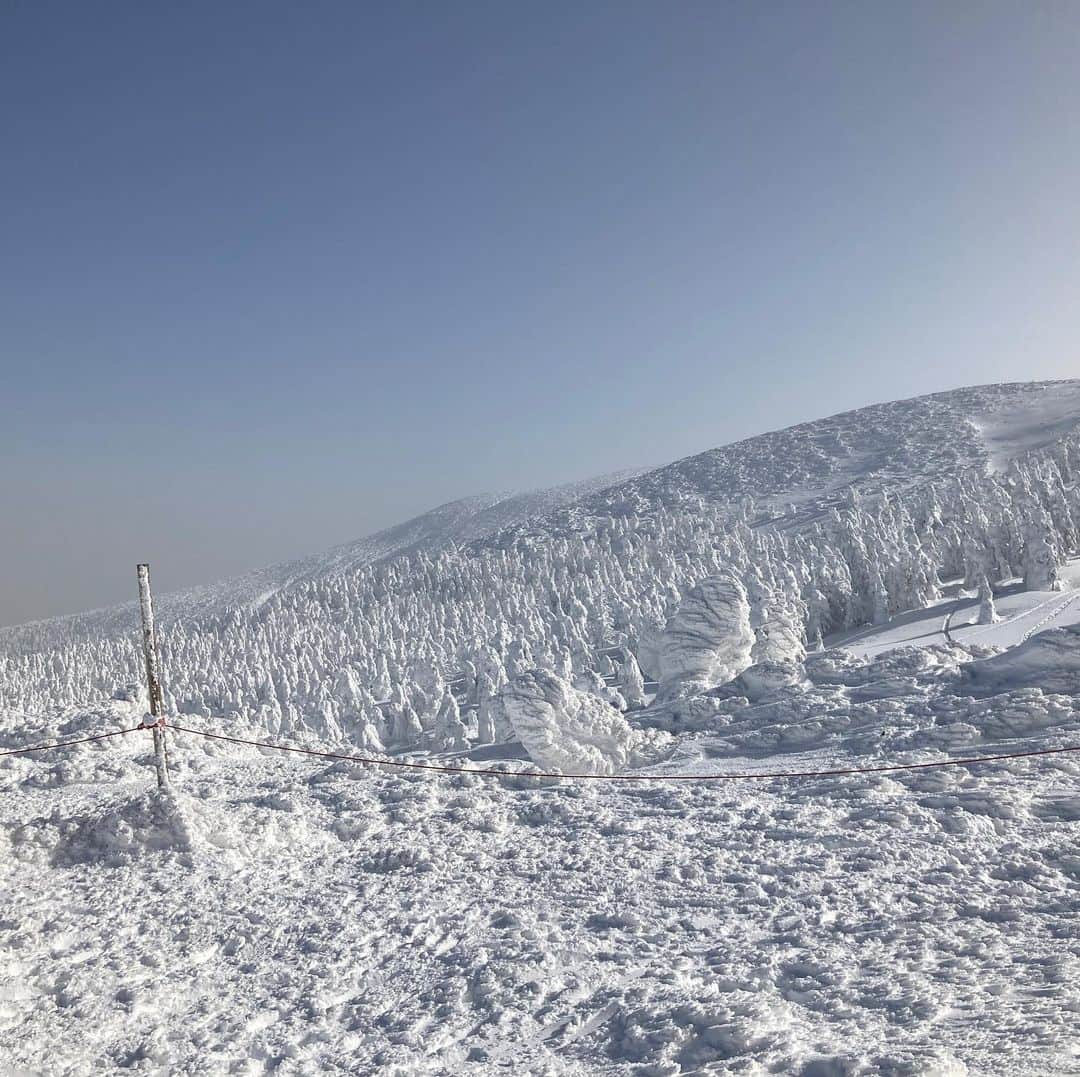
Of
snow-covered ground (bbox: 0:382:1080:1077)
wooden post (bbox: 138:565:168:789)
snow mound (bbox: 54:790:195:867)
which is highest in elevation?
wooden post (bbox: 138:565:168:789)

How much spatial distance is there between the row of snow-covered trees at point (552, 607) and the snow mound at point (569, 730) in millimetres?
12140

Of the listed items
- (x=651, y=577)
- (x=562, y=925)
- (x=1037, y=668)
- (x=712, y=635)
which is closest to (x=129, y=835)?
(x=562, y=925)

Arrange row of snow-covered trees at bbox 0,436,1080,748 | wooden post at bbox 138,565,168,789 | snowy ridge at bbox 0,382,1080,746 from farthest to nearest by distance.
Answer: snowy ridge at bbox 0,382,1080,746
row of snow-covered trees at bbox 0,436,1080,748
wooden post at bbox 138,565,168,789

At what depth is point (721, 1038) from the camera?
5648 millimetres

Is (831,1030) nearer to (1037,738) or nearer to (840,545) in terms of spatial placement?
(1037,738)

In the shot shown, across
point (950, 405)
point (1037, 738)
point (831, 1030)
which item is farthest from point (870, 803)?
point (950, 405)

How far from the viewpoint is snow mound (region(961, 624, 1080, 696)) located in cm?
1616

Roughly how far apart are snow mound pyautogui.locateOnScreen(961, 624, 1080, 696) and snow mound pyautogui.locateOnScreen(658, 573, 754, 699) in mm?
17776

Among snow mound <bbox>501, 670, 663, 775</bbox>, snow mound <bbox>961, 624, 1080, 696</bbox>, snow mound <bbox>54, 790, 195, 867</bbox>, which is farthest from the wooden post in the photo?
snow mound <bbox>961, 624, 1080, 696</bbox>

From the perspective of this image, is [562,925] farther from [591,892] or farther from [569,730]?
[569,730]

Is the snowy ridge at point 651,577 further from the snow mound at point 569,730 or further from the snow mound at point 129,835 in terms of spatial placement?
the snow mound at point 129,835

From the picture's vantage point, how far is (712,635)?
36.0m

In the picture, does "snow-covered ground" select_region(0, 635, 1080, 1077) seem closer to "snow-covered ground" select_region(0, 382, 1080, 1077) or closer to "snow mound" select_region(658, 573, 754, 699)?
"snow-covered ground" select_region(0, 382, 1080, 1077)

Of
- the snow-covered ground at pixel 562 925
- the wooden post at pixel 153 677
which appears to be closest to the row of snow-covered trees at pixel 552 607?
the wooden post at pixel 153 677
